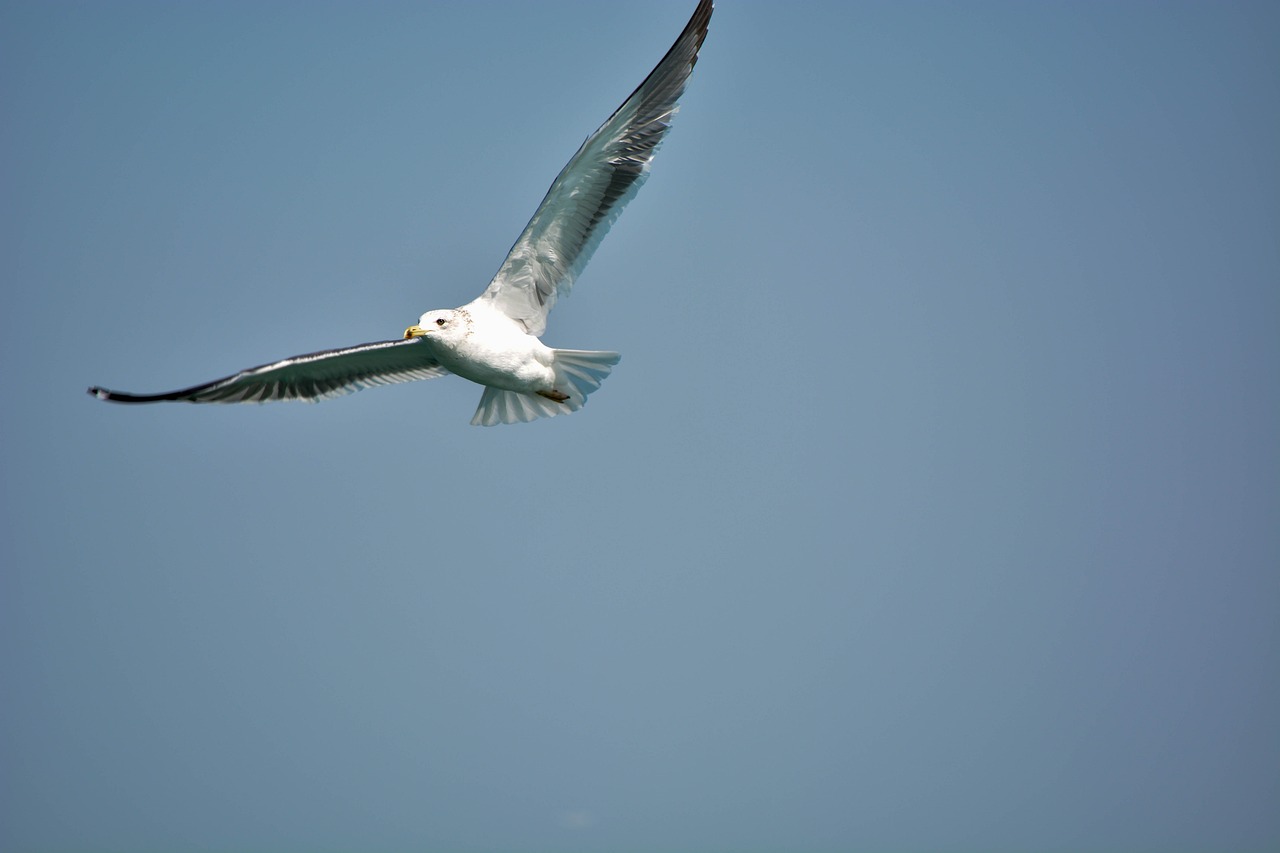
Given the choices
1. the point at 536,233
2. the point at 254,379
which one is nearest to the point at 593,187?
the point at 536,233

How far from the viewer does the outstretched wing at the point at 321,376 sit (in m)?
10.1

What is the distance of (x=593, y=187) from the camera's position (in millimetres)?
10289

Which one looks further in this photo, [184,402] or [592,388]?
[592,388]

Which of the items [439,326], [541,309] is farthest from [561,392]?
[439,326]

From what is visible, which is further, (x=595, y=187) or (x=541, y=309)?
(x=541, y=309)

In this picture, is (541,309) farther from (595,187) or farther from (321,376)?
(321,376)

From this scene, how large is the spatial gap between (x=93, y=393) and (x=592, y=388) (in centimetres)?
354

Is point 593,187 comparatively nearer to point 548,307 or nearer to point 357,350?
point 548,307

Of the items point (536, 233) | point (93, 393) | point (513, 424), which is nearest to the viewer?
point (93, 393)

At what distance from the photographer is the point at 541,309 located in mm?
10672

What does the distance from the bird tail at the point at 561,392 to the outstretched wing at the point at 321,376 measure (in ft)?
1.73

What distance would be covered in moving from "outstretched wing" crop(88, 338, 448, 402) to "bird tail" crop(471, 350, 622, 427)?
527 mm

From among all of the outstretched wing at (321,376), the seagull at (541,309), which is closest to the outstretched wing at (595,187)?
the seagull at (541,309)

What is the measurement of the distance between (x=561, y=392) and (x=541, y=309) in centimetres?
65
